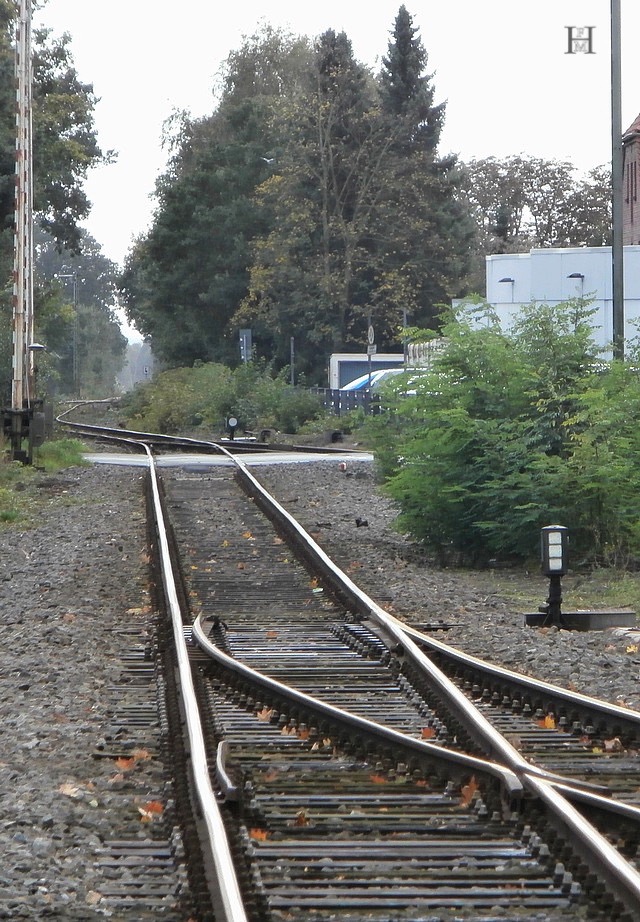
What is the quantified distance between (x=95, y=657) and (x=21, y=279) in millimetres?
23579

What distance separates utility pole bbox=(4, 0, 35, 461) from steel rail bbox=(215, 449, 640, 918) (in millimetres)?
20316

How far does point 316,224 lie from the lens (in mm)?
63781

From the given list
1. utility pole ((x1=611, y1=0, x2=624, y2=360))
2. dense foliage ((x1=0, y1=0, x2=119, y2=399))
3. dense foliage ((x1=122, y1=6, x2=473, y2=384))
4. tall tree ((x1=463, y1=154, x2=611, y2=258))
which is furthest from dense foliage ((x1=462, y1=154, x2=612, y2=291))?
utility pole ((x1=611, y1=0, x2=624, y2=360))

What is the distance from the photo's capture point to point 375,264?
64312mm

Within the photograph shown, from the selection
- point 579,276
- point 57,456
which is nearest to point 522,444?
point 57,456

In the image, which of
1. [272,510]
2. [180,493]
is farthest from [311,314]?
[272,510]

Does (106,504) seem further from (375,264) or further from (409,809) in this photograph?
(375,264)

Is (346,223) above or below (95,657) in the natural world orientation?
above

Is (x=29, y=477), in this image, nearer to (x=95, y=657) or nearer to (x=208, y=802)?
(x=95, y=657)

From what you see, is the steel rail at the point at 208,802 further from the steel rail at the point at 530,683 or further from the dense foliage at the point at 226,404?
the dense foliage at the point at 226,404

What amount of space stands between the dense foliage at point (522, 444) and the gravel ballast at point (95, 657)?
74 centimetres

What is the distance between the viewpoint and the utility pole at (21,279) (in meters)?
31.9

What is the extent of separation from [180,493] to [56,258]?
17747 centimetres

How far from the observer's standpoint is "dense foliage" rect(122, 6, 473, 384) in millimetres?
64125
